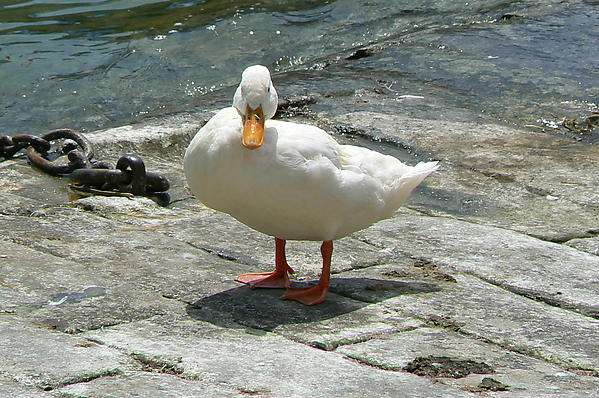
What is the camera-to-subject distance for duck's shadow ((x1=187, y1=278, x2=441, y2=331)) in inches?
157

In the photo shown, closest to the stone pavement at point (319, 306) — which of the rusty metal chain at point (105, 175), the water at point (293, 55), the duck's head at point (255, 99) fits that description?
the rusty metal chain at point (105, 175)

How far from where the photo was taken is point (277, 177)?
160 inches

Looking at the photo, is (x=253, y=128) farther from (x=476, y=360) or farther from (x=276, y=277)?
(x=476, y=360)

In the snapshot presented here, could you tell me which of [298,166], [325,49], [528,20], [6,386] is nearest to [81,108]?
[325,49]

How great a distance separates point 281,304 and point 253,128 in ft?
2.77

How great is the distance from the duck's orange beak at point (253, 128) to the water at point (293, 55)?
3964 millimetres

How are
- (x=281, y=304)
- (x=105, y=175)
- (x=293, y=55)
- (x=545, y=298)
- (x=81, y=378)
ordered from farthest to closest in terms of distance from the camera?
(x=293, y=55) → (x=105, y=175) → (x=545, y=298) → (x=281, y=304) → (x=81, y=378)

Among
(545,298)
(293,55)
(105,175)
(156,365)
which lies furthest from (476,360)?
(293,55)

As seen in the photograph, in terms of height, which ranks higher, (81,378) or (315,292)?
(81,378)

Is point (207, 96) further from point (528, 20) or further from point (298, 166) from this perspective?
point (298, 166)

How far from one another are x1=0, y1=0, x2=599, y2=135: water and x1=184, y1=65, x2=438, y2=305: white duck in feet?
12.2

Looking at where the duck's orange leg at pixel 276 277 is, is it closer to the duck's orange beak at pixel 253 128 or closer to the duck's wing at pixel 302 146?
the duck's wing at pixel 302 146

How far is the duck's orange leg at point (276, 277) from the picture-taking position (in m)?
4.45

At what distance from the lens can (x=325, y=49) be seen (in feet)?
37.3
